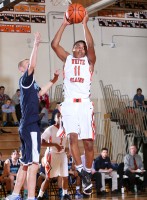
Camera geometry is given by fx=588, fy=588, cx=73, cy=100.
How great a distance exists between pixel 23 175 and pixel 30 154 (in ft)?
1.32

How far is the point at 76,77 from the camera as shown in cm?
928

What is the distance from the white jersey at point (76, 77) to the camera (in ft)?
30.4

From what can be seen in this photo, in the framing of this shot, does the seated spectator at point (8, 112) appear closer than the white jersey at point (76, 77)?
No

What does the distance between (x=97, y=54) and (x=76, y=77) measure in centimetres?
1423

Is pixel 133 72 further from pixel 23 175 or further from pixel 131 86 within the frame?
pixel 23 175

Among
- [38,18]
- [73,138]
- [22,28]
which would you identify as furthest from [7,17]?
[73,138]

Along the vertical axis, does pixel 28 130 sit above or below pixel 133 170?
above

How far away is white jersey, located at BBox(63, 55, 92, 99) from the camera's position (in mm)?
9273

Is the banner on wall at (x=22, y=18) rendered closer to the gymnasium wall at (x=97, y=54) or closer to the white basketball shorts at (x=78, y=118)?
the gymnasium wall at (x=97, y=54)

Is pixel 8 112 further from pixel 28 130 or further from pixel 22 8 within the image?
pixel 28 130

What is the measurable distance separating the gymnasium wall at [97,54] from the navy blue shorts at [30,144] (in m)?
12.5

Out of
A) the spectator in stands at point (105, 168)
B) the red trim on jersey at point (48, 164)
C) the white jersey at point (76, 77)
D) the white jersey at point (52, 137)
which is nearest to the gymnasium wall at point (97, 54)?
the spectator in stands at point (105, 168)

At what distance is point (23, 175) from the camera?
957 centimetres

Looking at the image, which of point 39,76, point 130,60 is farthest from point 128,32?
point 39,76
